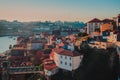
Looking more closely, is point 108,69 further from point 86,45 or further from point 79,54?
point 86,45

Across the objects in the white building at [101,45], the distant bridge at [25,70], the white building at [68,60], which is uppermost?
the white building at [101,45]

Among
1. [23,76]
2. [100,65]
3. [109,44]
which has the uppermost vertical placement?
[109,44]

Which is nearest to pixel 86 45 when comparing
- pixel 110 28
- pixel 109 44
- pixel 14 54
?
pixel 109 44

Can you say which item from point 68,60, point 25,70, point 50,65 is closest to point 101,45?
point 68,60

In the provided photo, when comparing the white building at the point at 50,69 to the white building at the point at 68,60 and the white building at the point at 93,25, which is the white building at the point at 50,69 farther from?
the white building at the point at 93,25

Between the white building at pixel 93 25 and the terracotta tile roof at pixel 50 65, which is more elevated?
the white building at pixel 93 25

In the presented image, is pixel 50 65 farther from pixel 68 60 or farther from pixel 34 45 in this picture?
pixel 34 45

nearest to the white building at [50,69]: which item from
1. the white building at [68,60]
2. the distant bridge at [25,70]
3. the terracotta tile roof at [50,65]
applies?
the terracotta tile roof at [50,65]

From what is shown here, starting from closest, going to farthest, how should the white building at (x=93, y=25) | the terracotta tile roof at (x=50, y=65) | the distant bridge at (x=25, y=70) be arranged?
1. the terracotta tile roof at (x=50, y=65)
2. the distant bridge at (x=25, y=70)
3. the white building at (x=93, y=25)
